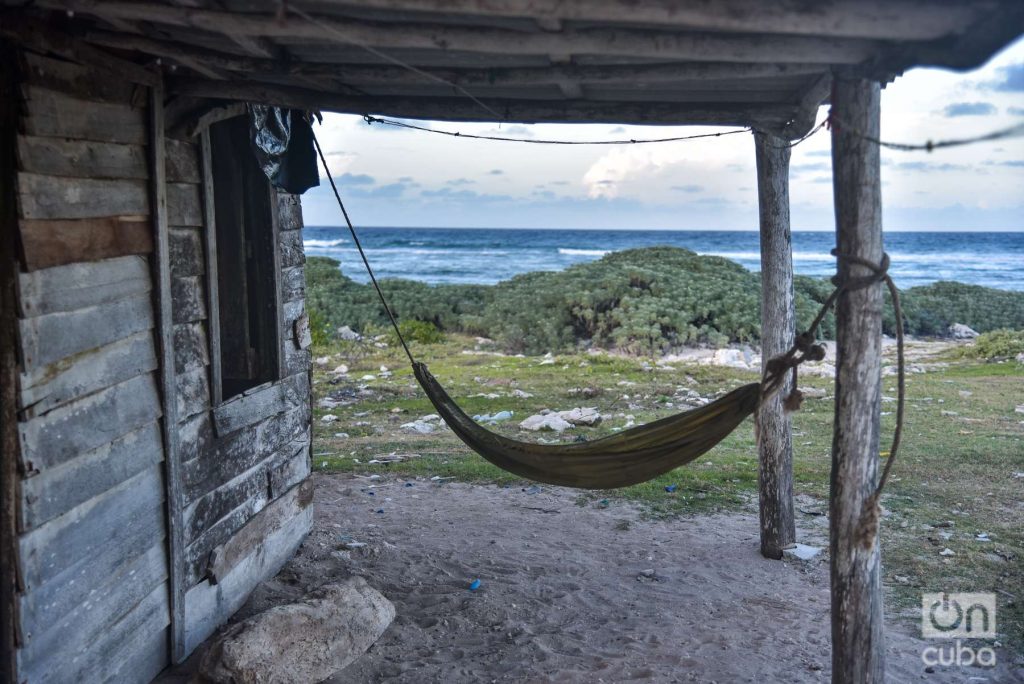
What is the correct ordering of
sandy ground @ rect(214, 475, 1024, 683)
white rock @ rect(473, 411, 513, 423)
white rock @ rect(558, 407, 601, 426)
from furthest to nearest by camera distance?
white rock @ rect(473, 411, 513, 423), white rock @ rect(558, 407, 601, 426), sandy ground @ rect(214, 475, 1024, 683)

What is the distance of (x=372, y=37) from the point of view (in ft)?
7.35

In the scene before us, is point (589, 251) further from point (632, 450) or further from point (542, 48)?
point (542, 48)

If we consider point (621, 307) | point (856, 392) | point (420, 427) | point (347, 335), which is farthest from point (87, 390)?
point (621, 307)

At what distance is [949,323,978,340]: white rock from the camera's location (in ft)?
43.7

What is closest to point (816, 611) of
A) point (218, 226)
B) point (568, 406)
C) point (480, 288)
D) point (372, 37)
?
point (372, 37)

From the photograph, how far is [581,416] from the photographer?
6.80 meters

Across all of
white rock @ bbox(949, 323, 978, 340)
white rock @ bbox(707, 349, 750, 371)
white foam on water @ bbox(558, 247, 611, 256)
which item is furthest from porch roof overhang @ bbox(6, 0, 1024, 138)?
white foam on water @ bbox(558, 247, 611, 256)

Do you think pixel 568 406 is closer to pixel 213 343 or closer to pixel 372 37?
pixel 213 343

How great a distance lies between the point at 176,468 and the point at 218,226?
1.47 meters

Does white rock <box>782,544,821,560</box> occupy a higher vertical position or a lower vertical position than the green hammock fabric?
lower

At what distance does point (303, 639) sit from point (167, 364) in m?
1.11

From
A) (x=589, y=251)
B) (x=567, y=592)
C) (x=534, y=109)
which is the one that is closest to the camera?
(x=534, y=109)

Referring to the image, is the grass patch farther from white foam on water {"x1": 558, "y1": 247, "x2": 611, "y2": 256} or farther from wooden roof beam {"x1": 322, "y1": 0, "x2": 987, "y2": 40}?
white foam on water {"x1": 558, "y1": 247, "x2": 611, "y2": 256}

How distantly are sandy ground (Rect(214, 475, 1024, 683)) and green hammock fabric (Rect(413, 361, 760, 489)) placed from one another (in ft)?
2.53
